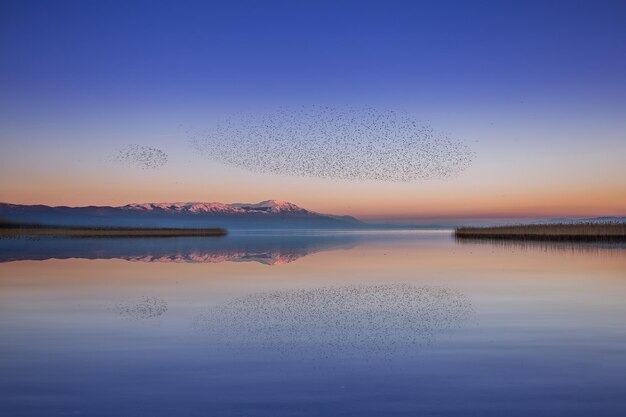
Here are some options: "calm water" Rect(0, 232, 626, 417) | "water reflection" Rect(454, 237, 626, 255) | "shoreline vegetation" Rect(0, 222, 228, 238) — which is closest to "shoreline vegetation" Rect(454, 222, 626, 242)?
"water reflection" Rect(454, 237, 626, 255)

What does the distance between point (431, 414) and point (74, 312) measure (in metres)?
10.4

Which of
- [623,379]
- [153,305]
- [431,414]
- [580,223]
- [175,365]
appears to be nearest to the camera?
[431,414]

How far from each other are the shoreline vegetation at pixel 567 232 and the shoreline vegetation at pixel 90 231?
1623 inches

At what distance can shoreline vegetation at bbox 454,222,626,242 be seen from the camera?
52.5 meters

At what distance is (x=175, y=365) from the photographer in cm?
934

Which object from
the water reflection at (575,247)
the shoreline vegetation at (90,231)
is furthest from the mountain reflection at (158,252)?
the shoreline vegetation at (90,231)

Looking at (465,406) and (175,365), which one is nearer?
(465,406)

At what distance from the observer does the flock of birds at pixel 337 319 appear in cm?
1108

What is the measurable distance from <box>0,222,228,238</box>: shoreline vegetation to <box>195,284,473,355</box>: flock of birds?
194ft

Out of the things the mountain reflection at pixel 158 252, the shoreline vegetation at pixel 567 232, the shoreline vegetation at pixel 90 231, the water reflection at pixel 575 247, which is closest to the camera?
the mountain reflection at pixel 158 252

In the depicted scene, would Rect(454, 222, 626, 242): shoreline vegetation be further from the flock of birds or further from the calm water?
the flock of birds

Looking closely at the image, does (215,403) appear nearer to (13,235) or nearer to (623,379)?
(623,379)

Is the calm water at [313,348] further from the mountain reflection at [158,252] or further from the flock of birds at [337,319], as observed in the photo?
the mountain reflection at [158,252]

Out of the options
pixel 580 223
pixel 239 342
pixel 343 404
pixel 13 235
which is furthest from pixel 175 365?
pixel 13 235
